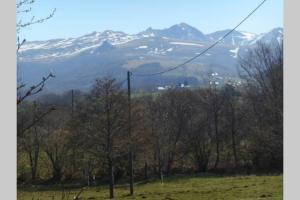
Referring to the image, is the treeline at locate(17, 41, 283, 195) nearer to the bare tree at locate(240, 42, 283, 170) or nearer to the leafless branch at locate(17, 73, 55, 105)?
the bare tree at locate(240, 42, 283, 170)

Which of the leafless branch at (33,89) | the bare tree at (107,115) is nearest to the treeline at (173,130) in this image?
the bare tree at (107,115)

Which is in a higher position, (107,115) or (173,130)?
(107,115)

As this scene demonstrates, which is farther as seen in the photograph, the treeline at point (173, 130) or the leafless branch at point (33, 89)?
the treeline at point (173, 130)

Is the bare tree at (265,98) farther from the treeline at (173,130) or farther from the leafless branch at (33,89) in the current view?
the leafless branch at (33,89)

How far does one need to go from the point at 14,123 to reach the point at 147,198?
23310mm

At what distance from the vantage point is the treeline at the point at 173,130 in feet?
103

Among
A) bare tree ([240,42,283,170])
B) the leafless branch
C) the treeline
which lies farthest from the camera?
bare tree ([240,42,283,170])

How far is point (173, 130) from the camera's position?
46.9 metres

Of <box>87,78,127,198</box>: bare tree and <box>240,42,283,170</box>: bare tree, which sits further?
<box>240,42,283,170</box>: bare tree

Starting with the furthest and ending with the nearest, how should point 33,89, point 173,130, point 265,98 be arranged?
point 173,130 < point 265,98 < point 33,89

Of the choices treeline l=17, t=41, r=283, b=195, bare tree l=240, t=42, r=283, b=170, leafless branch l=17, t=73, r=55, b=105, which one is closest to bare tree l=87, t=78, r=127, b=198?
treeline l=17, t=41, r=283, b=195

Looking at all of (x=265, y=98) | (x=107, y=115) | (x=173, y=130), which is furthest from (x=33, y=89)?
(x=173, y=130)

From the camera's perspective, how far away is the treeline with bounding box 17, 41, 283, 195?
31.3m

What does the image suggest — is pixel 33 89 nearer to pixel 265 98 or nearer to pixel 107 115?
pixel 107 115
